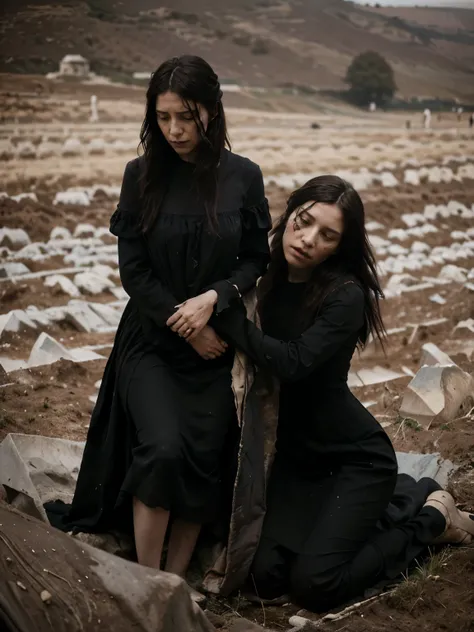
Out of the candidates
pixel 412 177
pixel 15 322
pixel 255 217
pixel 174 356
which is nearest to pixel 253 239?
pixel 255 217

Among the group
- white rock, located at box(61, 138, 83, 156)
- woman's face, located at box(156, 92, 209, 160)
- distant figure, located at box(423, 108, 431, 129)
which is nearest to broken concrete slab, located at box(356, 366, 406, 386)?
white rock, located at box(61, 138, 83, 156)

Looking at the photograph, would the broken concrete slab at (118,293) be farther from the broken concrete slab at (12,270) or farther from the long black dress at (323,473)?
the long black dress at (323,473)

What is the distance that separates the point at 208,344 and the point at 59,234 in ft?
14.6

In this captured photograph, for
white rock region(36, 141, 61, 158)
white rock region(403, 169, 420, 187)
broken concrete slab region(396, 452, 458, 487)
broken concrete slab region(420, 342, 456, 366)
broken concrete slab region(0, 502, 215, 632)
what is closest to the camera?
broken concrete slab region(0, 502, 215, 632)

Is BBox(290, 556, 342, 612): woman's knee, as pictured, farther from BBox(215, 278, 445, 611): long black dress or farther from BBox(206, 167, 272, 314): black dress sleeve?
BBox(206, 167, 272, 314): black dress sleeve

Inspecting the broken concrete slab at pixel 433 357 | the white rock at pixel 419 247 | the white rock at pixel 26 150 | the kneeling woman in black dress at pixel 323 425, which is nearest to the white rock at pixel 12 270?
the white rock at pixel 26 150

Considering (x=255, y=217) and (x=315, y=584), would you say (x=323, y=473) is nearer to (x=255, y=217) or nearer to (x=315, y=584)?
(x=315, y=584)

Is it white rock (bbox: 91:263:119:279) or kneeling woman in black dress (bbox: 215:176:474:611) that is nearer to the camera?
kneeling woman in black dress (bbox: 215:176:474:611)

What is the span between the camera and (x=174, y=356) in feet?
10.8

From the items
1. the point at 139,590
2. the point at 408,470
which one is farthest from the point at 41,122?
the point at 139,590

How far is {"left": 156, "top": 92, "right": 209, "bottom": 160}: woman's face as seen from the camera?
3113 millimetres

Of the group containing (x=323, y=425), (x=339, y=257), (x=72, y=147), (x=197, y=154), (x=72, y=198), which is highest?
(x=197, y=154)

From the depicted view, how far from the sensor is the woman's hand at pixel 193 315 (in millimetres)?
3127

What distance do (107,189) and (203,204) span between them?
14.9ft
